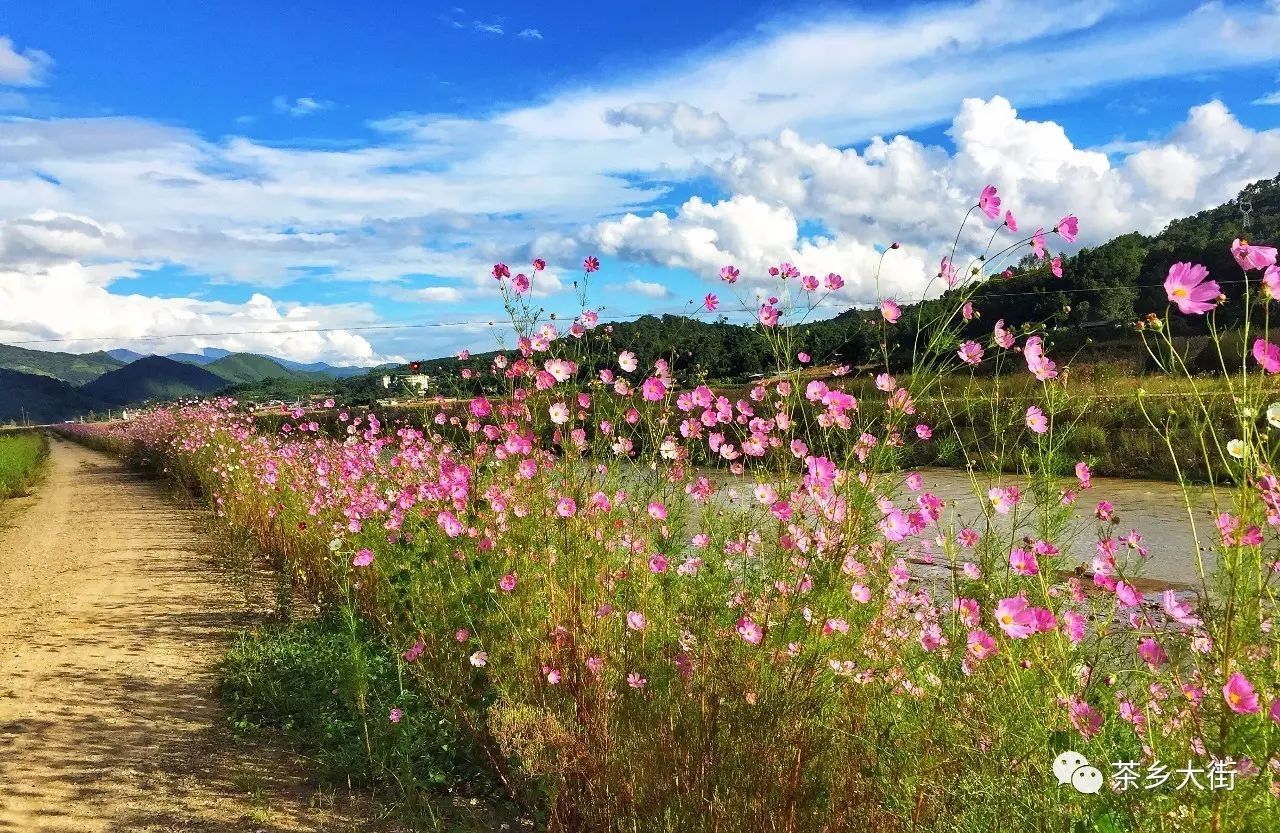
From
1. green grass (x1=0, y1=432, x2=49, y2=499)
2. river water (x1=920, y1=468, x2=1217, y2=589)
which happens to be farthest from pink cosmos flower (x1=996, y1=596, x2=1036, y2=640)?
green grass (x1=0, y1=432, x2=49, y2=499)

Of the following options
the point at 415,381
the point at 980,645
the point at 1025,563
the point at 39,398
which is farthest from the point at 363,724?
the point at 39,398

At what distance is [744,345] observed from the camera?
3.47 m

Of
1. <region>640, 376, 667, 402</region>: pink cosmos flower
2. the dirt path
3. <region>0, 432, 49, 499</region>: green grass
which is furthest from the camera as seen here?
<region>0, 432, 49, 499</region>: green grass

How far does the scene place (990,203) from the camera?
1.94 m

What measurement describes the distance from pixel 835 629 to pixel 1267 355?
3.74 feet

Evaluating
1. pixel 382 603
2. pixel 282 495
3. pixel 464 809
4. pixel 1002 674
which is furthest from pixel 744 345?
pixel 282 495

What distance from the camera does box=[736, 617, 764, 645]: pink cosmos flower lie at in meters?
2.08

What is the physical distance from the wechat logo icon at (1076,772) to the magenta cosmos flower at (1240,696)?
9.5 inches

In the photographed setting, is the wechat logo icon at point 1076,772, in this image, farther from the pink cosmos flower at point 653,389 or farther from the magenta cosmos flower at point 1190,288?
the pink cosmos flower at point 653,389

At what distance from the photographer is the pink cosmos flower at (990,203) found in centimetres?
193

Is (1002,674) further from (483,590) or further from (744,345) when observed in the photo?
(483,590)

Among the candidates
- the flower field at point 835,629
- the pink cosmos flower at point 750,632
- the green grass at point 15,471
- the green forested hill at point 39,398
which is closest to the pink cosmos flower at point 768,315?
the flower field at point 835,629

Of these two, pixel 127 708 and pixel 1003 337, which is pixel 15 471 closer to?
pixel 127 708

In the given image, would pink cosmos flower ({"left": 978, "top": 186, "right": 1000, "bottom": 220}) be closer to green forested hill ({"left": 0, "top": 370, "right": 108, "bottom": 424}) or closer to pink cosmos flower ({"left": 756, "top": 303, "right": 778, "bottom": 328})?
pink cosmos flower ({"left": 756, "top": 303, "right": 778, "bottom": 328})
